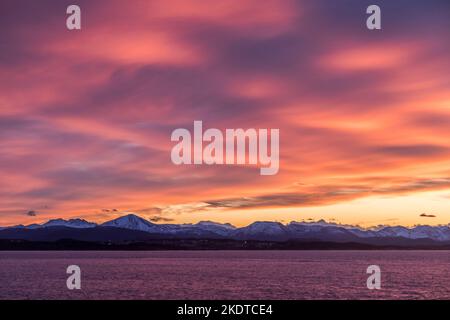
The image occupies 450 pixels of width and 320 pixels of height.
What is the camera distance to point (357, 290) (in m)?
104

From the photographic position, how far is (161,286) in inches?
4432

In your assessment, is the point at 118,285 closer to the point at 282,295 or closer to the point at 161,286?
the point at 161,286
